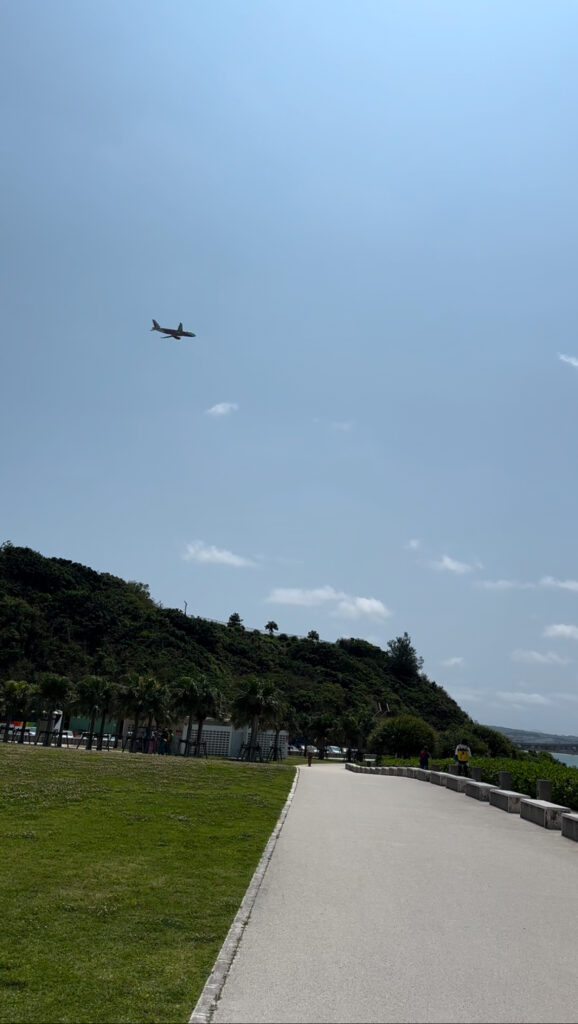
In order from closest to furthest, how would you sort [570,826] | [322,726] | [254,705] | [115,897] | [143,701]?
[115,897] < [570,826] < [254,705] < [143,701] < [322,726]

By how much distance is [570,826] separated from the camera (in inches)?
529

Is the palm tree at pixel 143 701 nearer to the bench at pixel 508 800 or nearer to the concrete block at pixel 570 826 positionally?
the bench at pixel 508 800

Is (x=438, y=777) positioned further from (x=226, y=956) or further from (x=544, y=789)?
(x=226, y=956)

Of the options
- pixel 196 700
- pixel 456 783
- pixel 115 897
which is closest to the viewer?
pixel 115 897

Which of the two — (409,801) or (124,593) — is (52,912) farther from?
(124,593)

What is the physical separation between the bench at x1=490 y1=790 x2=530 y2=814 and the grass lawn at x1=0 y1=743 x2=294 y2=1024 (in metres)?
6.06

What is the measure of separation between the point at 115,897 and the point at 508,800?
12.7m

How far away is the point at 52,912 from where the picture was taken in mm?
7219

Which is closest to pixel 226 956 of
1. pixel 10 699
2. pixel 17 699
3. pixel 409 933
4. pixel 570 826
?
pixel 409 933

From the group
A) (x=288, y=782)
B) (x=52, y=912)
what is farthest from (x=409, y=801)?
(x=52, y=912)

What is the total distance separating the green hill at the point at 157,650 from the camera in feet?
301

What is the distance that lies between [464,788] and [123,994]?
64.2 ft

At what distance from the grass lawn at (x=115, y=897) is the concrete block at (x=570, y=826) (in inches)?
223

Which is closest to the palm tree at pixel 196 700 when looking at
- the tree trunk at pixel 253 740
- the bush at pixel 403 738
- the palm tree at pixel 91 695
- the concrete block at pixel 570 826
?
the tree trunk at pixel 253 740
